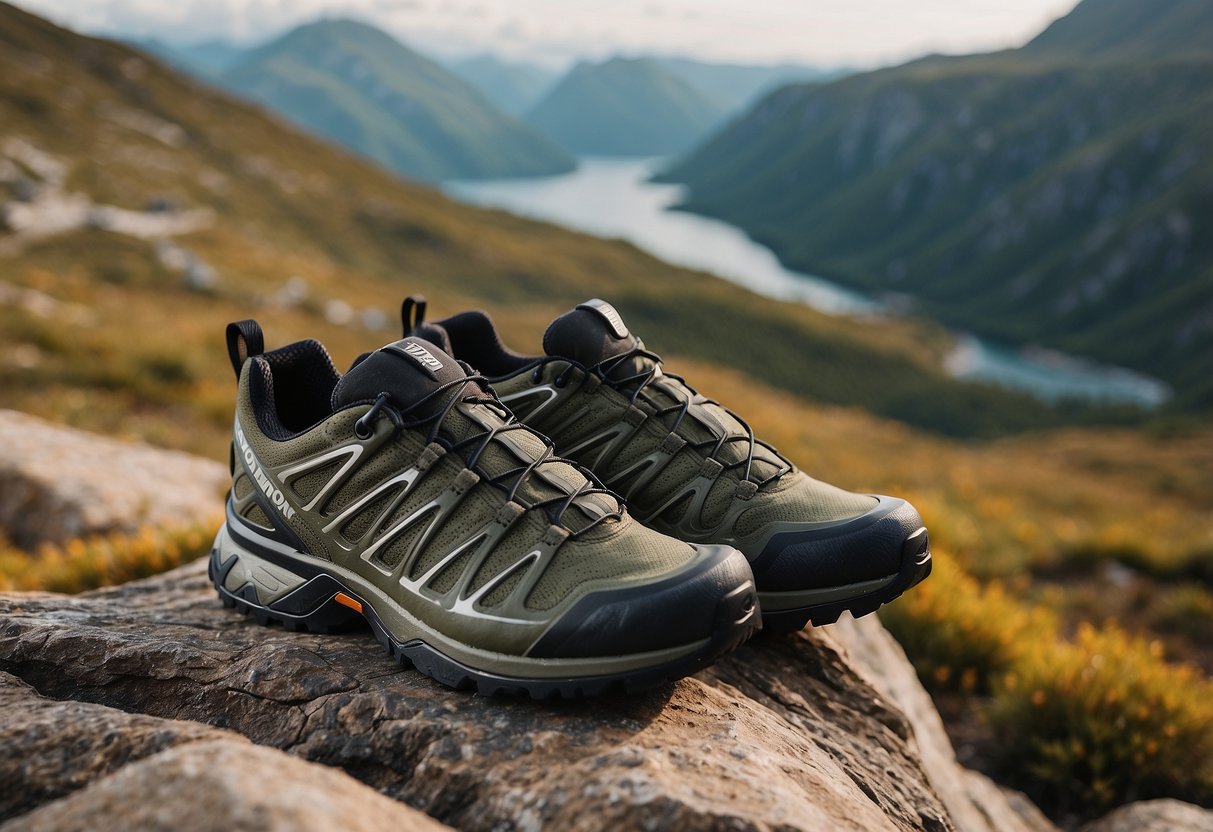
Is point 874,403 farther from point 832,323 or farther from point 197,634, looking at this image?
point 197,634

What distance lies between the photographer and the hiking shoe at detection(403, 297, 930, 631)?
2.93 meters

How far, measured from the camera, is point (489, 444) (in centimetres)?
284

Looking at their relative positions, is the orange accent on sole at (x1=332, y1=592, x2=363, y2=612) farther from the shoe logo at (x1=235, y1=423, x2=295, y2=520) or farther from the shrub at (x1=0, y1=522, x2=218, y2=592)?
the shrub at (x1=0, y1=522, x2=218, y2=592)

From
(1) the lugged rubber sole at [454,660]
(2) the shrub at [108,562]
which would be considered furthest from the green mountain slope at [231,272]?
(1) the lugged rubber sole at [454,660]

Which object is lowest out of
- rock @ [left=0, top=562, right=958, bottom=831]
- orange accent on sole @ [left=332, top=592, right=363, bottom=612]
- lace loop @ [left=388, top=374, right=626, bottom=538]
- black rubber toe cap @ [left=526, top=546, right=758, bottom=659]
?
rock @ [left=0, top=562, right=958, bottom=831]

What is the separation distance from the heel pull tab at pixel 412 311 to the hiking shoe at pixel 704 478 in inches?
0.6

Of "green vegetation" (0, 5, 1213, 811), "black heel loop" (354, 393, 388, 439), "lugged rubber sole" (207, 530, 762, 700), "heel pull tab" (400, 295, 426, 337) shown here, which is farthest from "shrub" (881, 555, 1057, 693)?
"black heel loop" (354, 393, 388, 439)

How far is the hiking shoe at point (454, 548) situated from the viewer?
95.8 inches

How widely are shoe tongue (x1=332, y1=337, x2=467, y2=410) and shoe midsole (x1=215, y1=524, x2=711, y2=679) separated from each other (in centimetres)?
65

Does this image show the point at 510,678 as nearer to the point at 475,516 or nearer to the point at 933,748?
the point at 475,516

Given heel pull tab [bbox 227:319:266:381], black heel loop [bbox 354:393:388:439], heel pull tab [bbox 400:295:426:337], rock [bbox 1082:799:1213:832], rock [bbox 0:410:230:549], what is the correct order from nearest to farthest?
1. black heel loop [bbox 354:393:388:439]
2. heel pull tab [bbox 227:319:266:381]
3. heel pull tab [bbox 400:295:426:337]
4. rock [bbox 1082:799:1213:832]
5. rock [bbox 0:410:230:549]

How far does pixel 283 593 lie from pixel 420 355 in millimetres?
1081

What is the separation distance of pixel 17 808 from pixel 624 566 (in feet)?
5.38

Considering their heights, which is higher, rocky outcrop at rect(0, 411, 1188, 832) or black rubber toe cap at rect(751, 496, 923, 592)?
black rubber toe cap at rect(751, 496, 923, 592)
